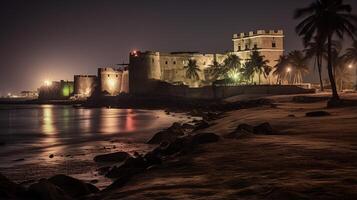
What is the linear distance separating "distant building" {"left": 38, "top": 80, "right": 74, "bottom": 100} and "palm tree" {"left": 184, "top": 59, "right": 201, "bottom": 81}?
4892 cm

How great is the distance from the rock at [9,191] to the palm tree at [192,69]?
82767 millimetres

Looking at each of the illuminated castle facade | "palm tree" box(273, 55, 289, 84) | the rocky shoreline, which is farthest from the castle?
the rocky shoreline

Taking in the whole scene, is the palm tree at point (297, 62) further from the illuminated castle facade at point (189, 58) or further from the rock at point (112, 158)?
the rock at point (112, 158)

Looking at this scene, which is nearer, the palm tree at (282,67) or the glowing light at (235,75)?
the palm tree at (282,67)

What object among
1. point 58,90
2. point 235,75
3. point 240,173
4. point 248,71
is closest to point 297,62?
point 248,71

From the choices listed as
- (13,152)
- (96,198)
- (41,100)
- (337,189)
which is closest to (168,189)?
(96,198)

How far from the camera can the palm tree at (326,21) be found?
27.9 m

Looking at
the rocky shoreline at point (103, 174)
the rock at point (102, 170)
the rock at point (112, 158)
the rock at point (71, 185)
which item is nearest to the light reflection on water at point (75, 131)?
the rock at point (112, 158)

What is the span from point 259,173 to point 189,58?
8545 cm

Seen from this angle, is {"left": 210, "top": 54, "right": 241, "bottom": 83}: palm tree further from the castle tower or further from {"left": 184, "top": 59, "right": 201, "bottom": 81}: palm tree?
{"left": 184, "top": 59, "right": 201, "bottom": 81}: palm tree

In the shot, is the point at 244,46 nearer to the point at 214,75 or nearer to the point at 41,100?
the point at 214,75

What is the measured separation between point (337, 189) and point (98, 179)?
325 inches

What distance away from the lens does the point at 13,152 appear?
2256 centimetres

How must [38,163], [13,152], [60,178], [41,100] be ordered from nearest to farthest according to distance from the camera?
[60,178] → [38,163] → [13,152] → [41,100]
